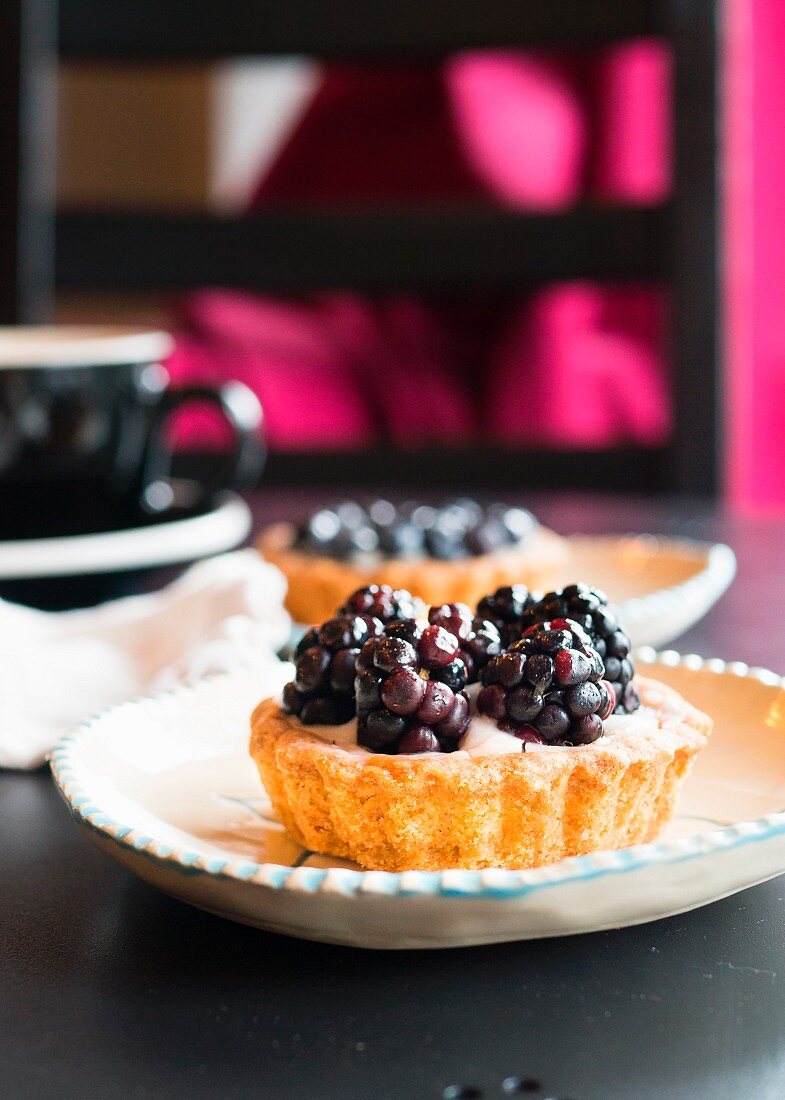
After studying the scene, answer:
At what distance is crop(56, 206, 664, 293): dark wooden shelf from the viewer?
2.46 m

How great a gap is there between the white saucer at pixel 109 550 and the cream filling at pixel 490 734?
1.57 feet

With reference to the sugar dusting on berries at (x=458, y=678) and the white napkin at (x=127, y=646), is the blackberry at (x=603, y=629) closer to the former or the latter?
the sugar dusting on berries at (x=458, y=678)

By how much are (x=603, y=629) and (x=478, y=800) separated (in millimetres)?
127

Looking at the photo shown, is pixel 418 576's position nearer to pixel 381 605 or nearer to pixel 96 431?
pixel 96 431

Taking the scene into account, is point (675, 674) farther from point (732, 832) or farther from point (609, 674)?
point (732, 832)

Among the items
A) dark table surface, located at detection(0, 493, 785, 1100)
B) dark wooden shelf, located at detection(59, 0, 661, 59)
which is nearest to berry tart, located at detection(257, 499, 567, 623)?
dark table surface, located at detection(0, 493, 785, 1100)

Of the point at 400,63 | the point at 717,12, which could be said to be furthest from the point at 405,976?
the point at 400,63

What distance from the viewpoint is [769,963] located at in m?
0.61

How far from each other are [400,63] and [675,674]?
1.98m

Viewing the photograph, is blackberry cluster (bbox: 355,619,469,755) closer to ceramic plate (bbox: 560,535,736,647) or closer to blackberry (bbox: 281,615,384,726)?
blackberry (bbox: 281,615,384,726)

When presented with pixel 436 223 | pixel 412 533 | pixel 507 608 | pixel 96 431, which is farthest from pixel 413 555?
pixel 436 223

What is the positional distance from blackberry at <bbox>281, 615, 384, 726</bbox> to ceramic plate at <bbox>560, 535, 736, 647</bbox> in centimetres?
39

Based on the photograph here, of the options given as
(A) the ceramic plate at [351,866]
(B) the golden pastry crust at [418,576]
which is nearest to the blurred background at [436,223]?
(B) the golden pastry crust at [418,576]

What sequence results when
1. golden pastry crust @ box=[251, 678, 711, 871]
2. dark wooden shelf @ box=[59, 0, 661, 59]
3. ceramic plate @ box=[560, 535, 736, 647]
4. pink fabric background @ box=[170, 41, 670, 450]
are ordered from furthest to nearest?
pink fabric background @ box=[170, 41, 670, 450]
dark wooden shelf @ box=[59, 0, 661, 59]
ceramic plate @ box=[560, 535, 736, 647]
golden pastry crust @ box=[251, 678, 711, 871]
